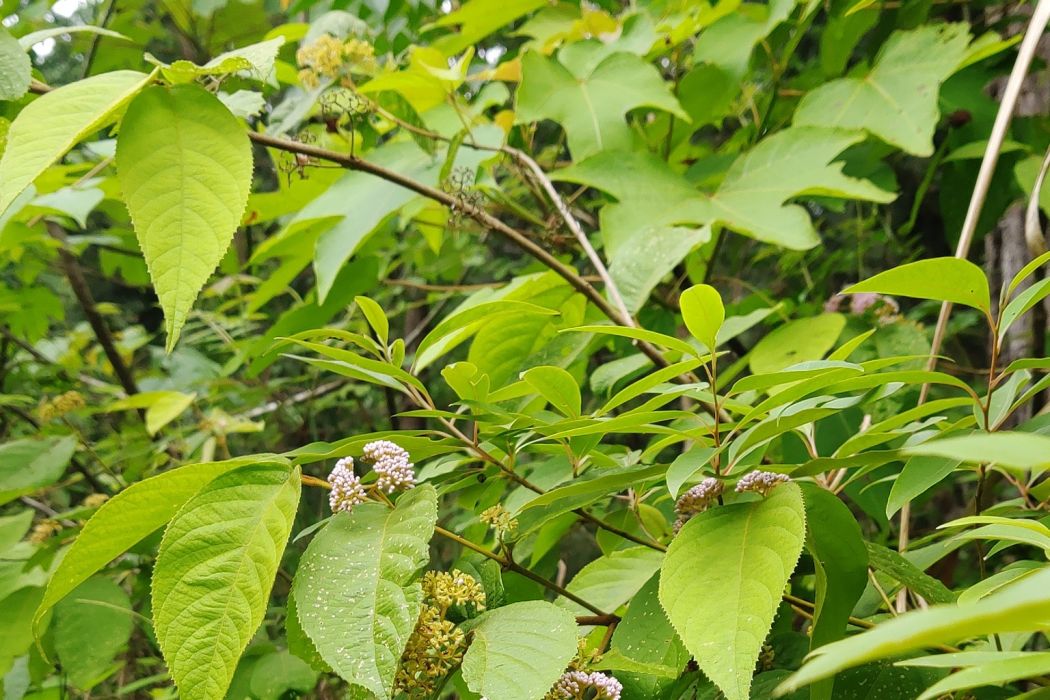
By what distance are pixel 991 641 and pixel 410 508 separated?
0.89 ft

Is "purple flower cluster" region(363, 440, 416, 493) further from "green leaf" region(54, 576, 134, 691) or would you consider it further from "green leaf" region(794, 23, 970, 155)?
"green leaf" region(794, 23, 970, 155)

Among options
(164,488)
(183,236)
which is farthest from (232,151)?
(164,488)

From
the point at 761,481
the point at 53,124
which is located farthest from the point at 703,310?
the point at 53,124

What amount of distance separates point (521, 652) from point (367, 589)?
60 millimetres

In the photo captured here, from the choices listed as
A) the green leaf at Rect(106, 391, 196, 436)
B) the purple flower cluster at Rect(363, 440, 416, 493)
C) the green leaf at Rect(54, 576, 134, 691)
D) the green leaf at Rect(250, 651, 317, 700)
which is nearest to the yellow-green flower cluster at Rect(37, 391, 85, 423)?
the green leaf at Rect(106, 391, 196, 436)

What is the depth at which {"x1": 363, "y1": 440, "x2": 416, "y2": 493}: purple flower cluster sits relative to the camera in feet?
1.14

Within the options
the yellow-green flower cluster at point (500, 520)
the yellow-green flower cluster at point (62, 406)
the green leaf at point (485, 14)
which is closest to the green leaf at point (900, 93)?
the green leaf at point (485, 14)

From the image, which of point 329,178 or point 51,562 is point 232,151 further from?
point 329,178

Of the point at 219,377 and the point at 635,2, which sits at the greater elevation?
the point at 635,2

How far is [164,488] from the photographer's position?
0.33 metres

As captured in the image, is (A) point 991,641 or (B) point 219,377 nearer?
(A) point 991,641

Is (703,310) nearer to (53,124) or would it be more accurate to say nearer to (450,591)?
(450,591)

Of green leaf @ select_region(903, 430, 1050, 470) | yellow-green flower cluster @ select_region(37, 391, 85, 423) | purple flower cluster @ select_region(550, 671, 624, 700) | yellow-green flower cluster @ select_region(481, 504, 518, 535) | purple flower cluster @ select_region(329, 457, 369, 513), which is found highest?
green leaf @ select_region(903, 430, 1050, 470)

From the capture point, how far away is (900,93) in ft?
2.58
